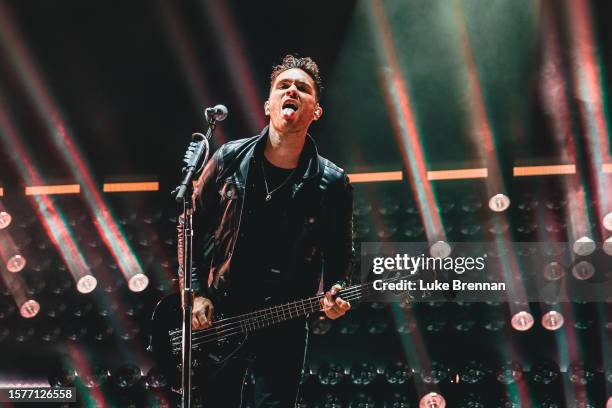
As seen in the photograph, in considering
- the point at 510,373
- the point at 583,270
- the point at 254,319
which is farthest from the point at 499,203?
the point at 254,319

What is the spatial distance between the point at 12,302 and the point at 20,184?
959 millimetres

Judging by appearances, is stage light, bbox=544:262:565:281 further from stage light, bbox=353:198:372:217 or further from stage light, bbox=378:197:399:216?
stage light, bbox=353:198:372:217

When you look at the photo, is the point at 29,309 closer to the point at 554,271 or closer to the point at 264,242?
the point at 264,242

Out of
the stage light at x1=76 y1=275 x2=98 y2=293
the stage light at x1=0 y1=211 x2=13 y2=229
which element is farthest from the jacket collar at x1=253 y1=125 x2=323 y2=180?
the stage light at x1=0 y1=211 x2=13 y2=229

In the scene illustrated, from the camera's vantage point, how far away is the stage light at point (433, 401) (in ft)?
13.1

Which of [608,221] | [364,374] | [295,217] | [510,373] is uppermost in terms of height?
[608,221]

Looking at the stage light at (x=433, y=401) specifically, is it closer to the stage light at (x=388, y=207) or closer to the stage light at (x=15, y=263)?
the stage light at (x=388, y=207)

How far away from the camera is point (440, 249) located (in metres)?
4.16

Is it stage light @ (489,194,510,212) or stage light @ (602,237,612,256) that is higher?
stage light @ (489,194,510,212)

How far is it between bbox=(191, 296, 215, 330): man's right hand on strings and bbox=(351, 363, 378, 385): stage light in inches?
80.9

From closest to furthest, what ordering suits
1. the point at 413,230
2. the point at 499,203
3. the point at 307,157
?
the point at 307,157, the point at 499,203, the point at 413,230

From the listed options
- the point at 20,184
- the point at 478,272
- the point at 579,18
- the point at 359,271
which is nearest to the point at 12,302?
the point at 20,184

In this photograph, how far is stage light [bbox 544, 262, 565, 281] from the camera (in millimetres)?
4004

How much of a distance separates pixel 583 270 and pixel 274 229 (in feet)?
8.15
